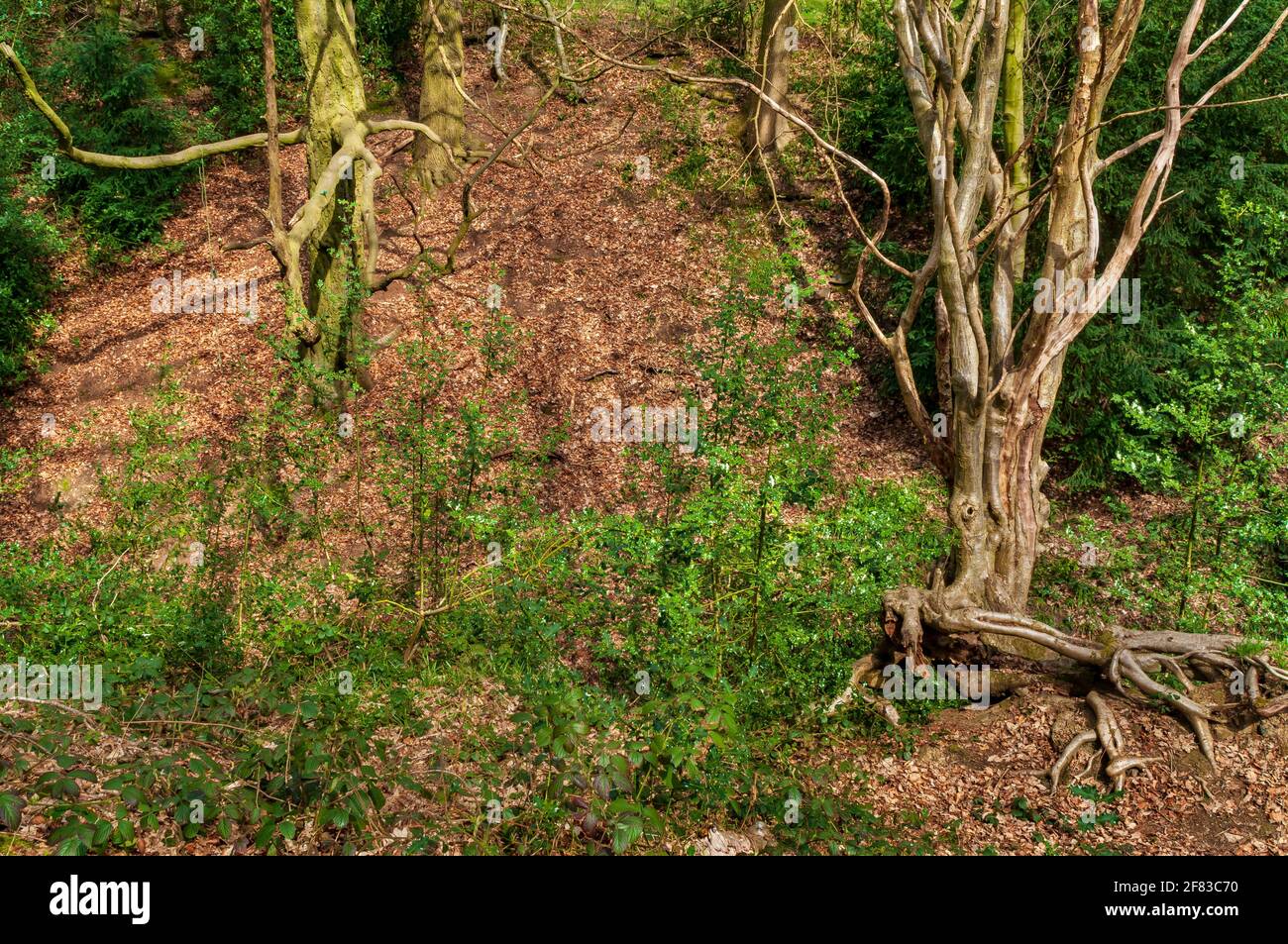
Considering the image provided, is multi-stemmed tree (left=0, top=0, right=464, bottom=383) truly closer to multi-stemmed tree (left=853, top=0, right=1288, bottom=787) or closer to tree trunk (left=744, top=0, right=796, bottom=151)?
multi-stemmed tree (left=853, top=0, right=1288, bottom=787)

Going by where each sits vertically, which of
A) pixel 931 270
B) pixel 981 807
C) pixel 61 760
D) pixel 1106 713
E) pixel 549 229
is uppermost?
pixel 549 229

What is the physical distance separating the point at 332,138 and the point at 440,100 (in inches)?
149

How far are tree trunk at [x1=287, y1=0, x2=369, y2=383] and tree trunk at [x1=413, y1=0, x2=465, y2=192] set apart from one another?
310cm

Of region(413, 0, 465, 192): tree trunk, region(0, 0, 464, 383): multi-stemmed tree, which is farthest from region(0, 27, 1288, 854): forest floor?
region(0, 0, 464, 383): multi-stemmed tree

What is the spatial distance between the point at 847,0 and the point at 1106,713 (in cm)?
1169

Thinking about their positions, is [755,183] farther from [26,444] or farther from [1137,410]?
[26,444]

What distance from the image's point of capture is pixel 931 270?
7984mm

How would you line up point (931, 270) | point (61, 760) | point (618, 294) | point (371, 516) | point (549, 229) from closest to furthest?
point (61, 760) < point (931, 270) < point (371, 516) < point (618, 294) < point (549, 229)

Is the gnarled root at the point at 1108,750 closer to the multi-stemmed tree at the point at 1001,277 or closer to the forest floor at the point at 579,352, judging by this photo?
the forest floor at the point at 579,352

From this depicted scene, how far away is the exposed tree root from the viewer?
606 cm

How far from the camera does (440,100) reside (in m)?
13.4

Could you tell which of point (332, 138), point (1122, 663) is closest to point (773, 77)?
point (332, 138)

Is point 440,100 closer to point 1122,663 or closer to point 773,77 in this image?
point 773,77

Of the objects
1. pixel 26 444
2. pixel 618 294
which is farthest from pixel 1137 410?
pixel 26 444
